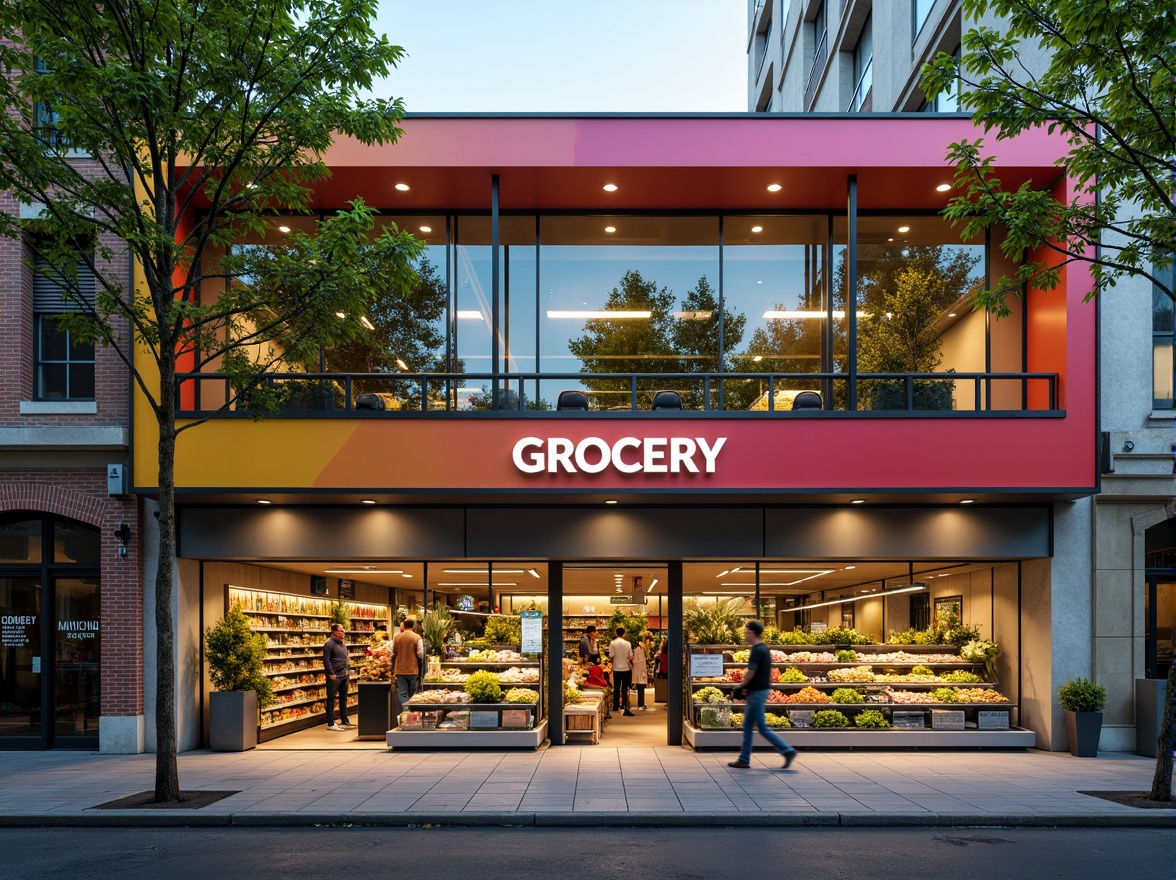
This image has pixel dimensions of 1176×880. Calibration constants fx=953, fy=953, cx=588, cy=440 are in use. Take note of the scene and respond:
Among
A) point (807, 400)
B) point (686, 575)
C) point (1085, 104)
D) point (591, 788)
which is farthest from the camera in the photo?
point (686, 575)

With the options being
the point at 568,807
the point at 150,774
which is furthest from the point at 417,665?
the point at 568,807

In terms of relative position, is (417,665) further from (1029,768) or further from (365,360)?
(1029,768)

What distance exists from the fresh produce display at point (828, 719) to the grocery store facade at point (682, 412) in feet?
4.77

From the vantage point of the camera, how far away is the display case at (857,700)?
47.8 feet

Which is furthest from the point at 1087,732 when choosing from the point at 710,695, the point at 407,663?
the point at 407,663

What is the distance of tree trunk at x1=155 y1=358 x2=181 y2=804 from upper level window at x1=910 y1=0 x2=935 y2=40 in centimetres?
1831

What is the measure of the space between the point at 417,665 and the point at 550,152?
874 centimetres

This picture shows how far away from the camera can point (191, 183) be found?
1473cm

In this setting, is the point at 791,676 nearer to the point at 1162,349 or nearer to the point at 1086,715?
the point at 1086,715

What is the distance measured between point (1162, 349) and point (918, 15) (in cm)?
1086

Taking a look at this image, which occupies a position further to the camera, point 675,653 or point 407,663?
point 407,663

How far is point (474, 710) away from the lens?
584 inches

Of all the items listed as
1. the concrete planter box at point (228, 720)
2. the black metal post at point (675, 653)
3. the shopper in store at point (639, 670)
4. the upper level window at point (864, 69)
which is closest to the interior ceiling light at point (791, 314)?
the black metal post at point (675, 653)

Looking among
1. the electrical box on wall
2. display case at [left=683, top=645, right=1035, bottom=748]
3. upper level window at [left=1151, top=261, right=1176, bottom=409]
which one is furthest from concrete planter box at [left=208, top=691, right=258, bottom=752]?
upper level window at [left=1151, top=261, right=1176, bottom=409]
